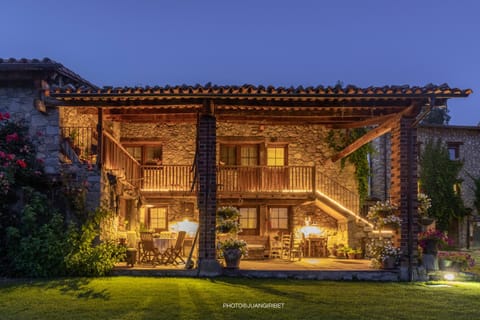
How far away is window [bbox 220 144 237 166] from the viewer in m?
17.1

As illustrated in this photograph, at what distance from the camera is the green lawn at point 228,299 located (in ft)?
23.4

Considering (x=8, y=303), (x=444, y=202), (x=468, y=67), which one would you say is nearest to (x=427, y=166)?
(x=444, y=202)

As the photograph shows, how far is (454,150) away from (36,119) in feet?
69.9

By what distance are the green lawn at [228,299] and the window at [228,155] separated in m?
7.46

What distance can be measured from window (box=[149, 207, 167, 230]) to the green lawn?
6796mm

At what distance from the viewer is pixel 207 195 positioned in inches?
413

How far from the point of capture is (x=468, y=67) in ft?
574

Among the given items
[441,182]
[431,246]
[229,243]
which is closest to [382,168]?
[441,182]

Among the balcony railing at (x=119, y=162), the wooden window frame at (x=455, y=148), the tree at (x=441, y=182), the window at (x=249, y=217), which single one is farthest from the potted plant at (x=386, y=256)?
the wooden window frame at (x=455, y=148)

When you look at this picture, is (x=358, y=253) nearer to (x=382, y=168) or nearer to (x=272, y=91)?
(x=272, y=91)

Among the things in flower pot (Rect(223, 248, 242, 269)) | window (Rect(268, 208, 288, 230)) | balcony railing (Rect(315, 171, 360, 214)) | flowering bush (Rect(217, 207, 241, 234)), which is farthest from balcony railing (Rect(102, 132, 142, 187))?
balcony railing (Rect(315, 171, 360, 214))

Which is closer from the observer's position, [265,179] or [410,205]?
[410,205]

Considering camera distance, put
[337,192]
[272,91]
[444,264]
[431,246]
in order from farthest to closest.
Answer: [337,192], [444,264], [431,246], [272,91]

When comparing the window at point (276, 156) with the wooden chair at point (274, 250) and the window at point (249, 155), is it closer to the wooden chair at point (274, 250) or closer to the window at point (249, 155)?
the window at point (249, 155)
